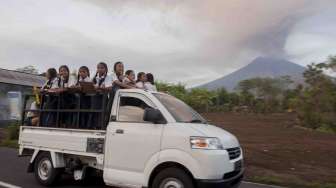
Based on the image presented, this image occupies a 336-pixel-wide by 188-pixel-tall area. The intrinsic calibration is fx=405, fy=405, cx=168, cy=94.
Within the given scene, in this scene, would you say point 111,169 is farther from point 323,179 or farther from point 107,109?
point 323,179

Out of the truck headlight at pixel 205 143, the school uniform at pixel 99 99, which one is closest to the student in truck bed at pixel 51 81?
the school uniform at pixel 99 99

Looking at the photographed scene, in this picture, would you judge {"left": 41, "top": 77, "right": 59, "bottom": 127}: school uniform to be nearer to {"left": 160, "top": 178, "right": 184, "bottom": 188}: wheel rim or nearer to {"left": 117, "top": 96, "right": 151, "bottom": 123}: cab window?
{"left": 117, "top": 96, "right": 151, "bottom": 123}: cab window

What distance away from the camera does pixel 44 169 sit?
8938mm

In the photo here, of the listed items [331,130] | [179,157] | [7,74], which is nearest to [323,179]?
[179,157]

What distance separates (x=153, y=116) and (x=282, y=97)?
51294mm

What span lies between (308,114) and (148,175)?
2668 centimetres

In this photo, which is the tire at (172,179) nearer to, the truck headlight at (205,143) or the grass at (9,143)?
the truck headlight at (205,143)

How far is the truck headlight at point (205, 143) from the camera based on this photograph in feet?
21.6

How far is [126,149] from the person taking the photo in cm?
734

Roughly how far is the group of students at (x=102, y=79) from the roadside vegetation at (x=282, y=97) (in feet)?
67.5

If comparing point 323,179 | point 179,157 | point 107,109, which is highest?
point 107,109

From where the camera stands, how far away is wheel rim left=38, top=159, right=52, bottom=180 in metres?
8.78

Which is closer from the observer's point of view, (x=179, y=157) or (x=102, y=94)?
(x=179, y=157)

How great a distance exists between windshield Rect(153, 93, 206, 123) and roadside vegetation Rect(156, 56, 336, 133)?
2122 centimetres
